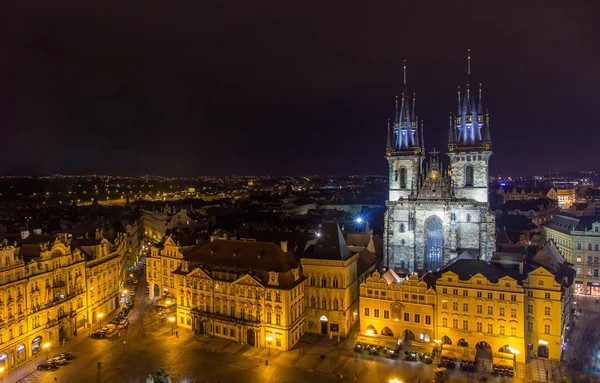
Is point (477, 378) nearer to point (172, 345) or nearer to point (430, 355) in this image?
point (430, 355)

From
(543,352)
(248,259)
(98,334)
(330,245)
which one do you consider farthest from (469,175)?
(98,334)

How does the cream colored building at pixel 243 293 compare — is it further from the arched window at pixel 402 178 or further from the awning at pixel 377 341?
the arched window at pixel 402 178

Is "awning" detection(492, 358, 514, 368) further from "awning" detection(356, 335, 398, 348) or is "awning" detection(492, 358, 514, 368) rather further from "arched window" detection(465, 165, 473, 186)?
"arched window" detection(465, 165, 473, 186)

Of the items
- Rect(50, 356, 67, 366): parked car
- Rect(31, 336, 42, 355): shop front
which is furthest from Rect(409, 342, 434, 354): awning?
Rect(31, 336, 42, 355): shop front

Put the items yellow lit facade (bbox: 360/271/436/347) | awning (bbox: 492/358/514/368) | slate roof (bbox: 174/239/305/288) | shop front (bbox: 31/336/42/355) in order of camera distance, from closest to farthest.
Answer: awning (bbox: 492/358/514/368)
shop front (bbox: 31/336/42/355)
yellow lit facade (bbox: 360/271/436/347)
slate roof (bbox: 174/239/305/288)

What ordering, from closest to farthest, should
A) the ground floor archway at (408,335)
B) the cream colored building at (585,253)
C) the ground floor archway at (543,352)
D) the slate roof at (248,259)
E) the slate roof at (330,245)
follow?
the ground floor archway at (543,352)
the ground floor archway at (408,335)
the slate roof at (248,259)
the slate roof at (330,245)
the cream colored building at (585,253)

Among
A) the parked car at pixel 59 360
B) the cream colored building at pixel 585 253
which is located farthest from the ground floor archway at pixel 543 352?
the parked car at pixel 59 360

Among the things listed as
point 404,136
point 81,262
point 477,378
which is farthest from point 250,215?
point 477,378
